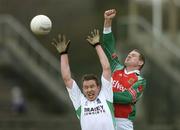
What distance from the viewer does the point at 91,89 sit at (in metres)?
11.2

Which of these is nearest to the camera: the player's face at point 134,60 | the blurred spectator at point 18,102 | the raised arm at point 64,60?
the raised arm at point 64,60


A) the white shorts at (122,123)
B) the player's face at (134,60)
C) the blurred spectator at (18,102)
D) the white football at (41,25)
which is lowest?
the blurred spectator at (18,102)

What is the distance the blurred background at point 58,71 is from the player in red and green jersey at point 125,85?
1063 centimetres

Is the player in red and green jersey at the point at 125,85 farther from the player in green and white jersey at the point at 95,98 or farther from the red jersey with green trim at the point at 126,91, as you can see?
the player in green and white jersey at the point at 95,98

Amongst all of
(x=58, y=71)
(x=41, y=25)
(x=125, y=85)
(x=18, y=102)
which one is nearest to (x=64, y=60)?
(x=41, y=25)

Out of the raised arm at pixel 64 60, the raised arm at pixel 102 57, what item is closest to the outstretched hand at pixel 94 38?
the raised arm at pixel 102 57

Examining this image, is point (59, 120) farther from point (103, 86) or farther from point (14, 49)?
point (103, 86)

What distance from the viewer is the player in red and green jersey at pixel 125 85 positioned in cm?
1158

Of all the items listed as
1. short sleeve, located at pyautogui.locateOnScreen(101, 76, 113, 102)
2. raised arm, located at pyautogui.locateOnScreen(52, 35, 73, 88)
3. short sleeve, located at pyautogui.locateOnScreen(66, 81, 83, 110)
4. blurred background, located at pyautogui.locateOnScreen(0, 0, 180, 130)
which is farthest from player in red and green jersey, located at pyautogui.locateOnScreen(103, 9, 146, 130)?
blurred background, located at pyautogui.locateOnScreen(0, 0, 180, 130)

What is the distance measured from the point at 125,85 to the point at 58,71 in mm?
14704

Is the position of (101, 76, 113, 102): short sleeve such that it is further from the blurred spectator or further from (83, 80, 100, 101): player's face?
the blurred spectator

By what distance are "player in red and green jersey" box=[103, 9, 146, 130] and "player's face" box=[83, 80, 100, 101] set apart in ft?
1.37

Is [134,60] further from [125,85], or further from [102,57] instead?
[102,57]

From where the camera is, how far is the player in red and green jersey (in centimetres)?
1158
